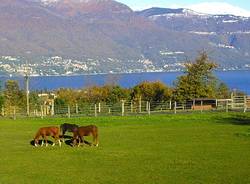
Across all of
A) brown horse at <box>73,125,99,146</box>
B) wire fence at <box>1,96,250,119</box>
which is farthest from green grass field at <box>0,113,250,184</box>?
wire fence at <box>1,96,250,119</box>

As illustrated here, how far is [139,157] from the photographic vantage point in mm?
21516

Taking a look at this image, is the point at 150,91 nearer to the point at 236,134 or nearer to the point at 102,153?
the point at 236,134

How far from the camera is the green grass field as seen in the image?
17.4 m

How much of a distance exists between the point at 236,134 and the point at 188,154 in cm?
759

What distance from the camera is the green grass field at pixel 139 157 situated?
17438mm

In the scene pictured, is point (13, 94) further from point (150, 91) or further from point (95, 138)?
point (95, 138)

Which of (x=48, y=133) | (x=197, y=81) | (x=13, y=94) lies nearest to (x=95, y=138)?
(x=48, y=133)

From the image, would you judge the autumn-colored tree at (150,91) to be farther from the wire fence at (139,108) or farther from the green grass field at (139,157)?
the green grass field at (139,157)

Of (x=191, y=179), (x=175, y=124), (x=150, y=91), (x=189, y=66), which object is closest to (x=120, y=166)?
(x=191, y=179)

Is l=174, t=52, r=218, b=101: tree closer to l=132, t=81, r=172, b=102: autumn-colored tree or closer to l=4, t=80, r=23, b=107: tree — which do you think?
l=132, t=81, r=172, b=102: autumn-colored tree

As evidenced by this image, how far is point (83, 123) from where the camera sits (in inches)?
1561

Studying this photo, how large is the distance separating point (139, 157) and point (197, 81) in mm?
39037

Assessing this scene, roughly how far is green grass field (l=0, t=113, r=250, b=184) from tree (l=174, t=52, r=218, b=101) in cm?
2382

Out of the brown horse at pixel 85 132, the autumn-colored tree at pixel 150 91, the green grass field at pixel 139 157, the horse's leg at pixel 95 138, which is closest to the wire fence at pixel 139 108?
the autumn-colored tree at pixel 150 91
